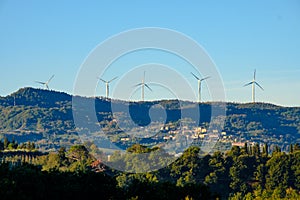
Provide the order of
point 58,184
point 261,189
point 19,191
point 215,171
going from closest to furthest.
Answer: point 19,191
point 58,184
point 261,189
point 215,171

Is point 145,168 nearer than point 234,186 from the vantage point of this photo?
No

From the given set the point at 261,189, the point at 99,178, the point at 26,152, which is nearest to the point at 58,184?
the point at 99,178

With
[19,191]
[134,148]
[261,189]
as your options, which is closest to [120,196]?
[19,191]

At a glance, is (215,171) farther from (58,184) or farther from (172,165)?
(58,184)

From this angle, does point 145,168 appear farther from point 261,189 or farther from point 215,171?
point 261,189

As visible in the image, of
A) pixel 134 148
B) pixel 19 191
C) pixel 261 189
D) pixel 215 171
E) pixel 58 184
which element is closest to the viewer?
pixel 19 191

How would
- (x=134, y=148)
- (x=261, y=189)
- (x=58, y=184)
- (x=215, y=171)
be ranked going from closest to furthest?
(x=58, y=184) → (x=261, y=189) → (x=215, y=171) → (x=134, y=148)

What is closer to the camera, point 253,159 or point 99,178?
point 99,178

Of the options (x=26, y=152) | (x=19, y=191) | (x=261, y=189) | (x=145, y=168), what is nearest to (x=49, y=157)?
(x=26, y=152)
